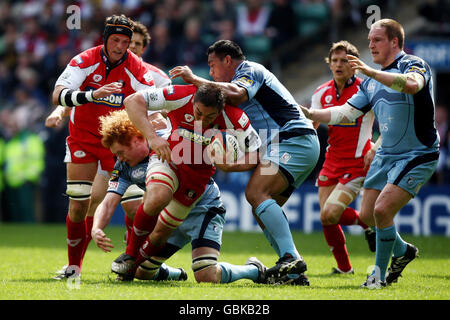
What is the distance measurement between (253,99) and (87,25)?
42.3 feet

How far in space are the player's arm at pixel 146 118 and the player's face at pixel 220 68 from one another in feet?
2.55

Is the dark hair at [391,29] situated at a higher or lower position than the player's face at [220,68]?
higher

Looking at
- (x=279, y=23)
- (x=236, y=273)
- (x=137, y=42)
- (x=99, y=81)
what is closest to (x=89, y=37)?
(x=279, y=23)

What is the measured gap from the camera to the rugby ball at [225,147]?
6.11 metres

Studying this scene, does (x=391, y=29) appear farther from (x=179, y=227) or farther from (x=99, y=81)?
(x=99, y=81)

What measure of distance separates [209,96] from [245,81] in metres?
0.56

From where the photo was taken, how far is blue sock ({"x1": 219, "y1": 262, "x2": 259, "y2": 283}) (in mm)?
6473

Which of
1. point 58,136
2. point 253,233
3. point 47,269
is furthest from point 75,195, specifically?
point 58,136

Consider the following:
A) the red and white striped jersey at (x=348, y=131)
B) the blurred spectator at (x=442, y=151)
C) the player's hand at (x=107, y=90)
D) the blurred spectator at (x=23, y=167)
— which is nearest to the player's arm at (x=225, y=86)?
the player's hand at (x=107, y=90)

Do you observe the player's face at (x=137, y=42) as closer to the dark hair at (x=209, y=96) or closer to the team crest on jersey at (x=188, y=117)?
the team crest on jersey at (x=188, y=117)

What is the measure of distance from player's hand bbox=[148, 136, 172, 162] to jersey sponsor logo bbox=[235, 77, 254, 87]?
859 mm

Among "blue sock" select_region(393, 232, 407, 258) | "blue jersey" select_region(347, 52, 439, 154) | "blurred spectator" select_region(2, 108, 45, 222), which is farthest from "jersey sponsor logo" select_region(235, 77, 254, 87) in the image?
"blurred spectator" select_region(2, 108, 45, 222)

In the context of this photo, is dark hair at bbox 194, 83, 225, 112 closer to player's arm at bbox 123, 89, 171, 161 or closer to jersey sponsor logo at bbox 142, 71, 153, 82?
player's arm at bbox 123, 89, 171, 161

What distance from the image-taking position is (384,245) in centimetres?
625
